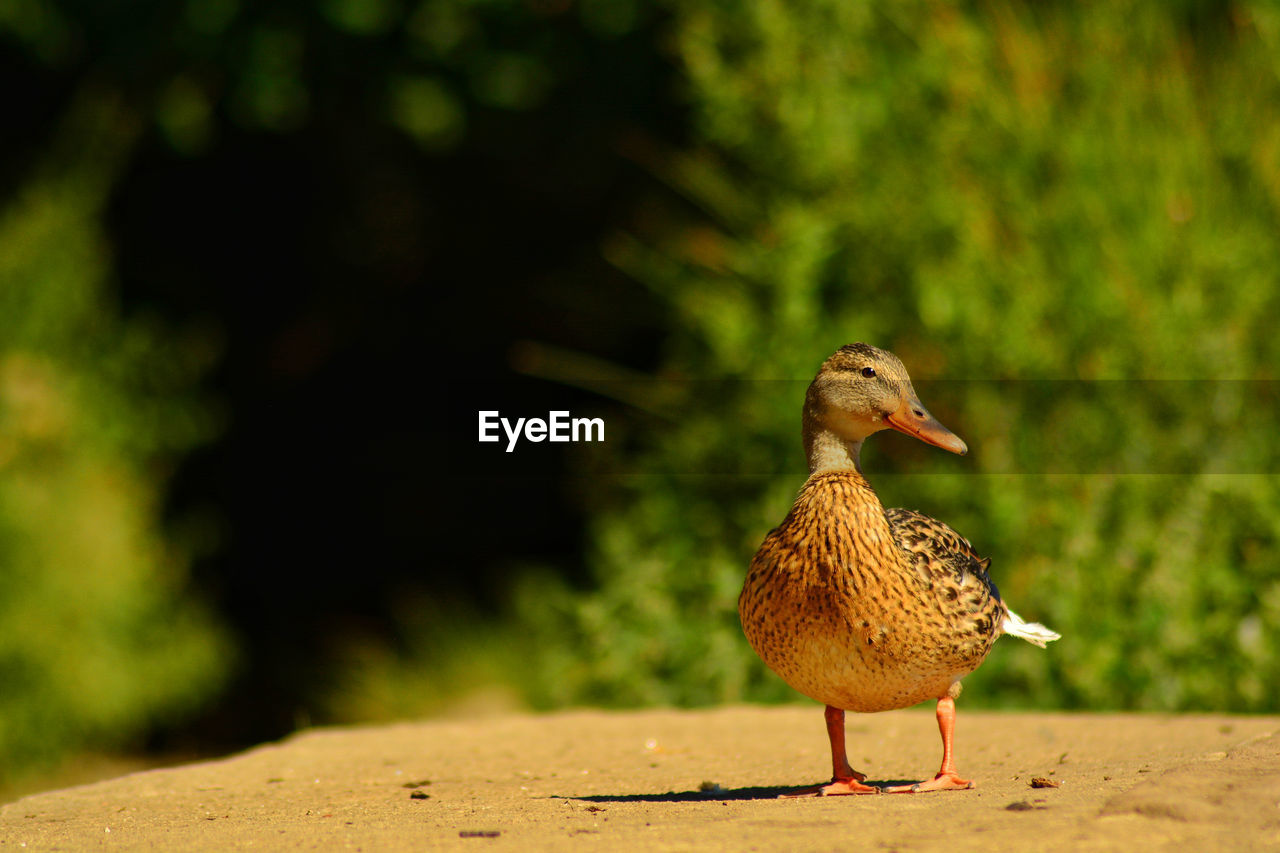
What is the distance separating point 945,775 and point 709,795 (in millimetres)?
754

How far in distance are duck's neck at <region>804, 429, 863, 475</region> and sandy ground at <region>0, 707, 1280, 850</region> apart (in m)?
1.03

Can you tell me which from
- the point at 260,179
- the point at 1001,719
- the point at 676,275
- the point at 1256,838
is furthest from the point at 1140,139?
the point at 260,179

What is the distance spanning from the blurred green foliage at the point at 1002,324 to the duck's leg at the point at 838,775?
295 centimetres

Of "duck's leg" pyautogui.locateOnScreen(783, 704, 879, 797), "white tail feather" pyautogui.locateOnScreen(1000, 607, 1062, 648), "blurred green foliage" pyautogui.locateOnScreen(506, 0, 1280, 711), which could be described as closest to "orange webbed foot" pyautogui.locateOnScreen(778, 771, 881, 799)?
"duck's leg" pyautogui.locateOnScreen(783, 704, 879, 797)

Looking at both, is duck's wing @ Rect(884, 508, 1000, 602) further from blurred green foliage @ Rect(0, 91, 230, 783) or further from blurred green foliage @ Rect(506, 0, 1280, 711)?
blurred green foliage @ Rect(0, 91, 230, 783)

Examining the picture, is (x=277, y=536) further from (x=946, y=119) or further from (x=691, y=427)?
(x=946, y=119)

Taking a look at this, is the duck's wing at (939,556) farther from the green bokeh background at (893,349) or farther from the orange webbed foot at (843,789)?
the green bokeh background at (893,349)

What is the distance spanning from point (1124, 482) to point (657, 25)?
17.0ft

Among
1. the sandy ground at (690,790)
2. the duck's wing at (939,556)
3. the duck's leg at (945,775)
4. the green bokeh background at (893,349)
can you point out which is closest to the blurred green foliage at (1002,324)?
the green bokeh background at (893,349)

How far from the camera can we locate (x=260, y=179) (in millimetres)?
→ 12742

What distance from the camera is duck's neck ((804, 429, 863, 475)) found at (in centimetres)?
455

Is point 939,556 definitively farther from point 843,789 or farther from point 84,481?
point 84,481

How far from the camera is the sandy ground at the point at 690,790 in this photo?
3.34 meters

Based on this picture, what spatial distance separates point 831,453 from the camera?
4.56m
